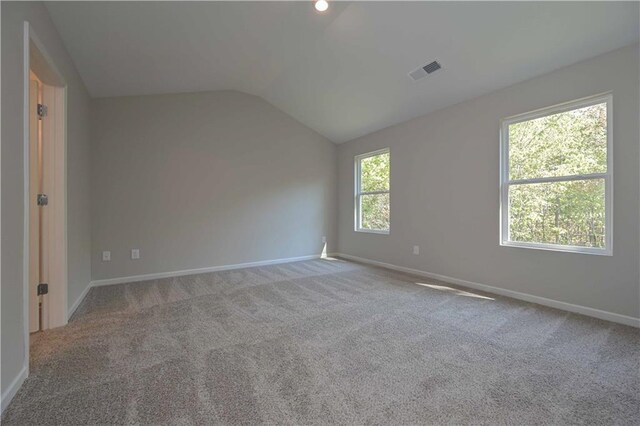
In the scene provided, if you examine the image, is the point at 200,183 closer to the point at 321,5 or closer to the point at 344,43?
the point at 344,43

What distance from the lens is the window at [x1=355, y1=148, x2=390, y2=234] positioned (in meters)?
4.79

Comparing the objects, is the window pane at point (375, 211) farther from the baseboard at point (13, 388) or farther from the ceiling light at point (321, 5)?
the baseboard at point (13, 388)

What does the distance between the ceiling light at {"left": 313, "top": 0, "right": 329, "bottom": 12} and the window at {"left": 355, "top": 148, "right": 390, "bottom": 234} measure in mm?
2445

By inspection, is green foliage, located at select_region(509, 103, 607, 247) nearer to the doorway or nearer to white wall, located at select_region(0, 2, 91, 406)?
white wall, located at select_region(0, 2, 91, 406)

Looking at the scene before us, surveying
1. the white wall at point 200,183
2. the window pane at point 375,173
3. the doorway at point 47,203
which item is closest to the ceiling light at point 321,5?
the doorway at point 47,203

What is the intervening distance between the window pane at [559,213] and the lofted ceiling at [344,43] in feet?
3.85

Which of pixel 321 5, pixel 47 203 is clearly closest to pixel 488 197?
pixel 321 5

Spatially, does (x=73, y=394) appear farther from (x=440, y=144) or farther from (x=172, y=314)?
(x=440, y=144)

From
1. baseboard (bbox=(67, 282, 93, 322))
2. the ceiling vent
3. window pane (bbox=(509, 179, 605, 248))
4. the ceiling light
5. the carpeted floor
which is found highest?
the ceiling light

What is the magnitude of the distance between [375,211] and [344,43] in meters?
2.72

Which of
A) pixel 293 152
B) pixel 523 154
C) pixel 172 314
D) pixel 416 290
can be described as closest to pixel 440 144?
pixel 523 154

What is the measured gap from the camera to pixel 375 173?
4977mm

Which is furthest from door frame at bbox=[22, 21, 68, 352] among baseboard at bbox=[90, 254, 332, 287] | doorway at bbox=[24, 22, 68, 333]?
baseboard at bbox=[90, 254, 332, 287]

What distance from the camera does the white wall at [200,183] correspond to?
370 cm
